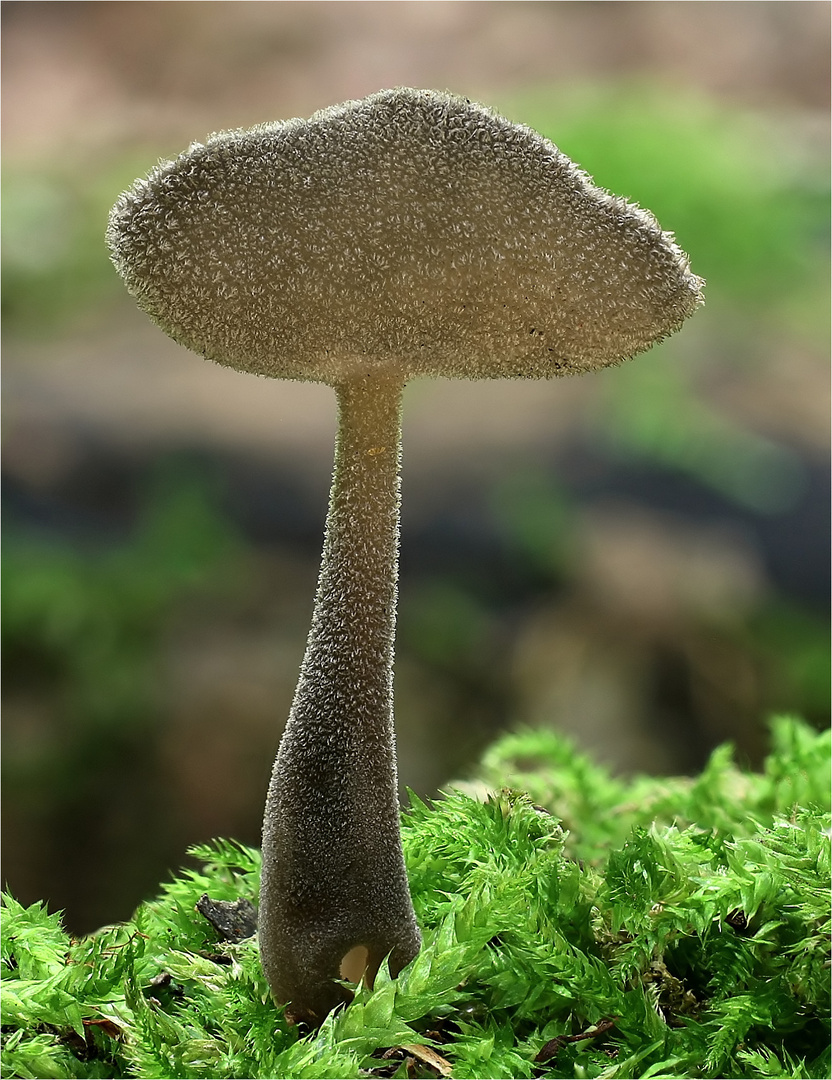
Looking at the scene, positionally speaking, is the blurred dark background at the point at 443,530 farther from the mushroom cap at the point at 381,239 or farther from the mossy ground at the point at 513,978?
the mushroom cap at the point at 381,239

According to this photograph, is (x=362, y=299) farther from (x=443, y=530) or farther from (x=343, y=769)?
(x=443, y=530)

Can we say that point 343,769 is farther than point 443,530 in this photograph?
No

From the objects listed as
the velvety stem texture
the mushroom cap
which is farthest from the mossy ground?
the mushroom cap

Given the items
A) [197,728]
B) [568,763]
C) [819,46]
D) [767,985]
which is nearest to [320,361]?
[767,985]

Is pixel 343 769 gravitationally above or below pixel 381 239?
below

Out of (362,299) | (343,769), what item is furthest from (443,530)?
(362,299)

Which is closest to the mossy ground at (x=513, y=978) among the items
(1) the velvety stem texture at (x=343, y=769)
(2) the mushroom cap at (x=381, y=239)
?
(1) the velvety stem texture at (x=343, y=769)
